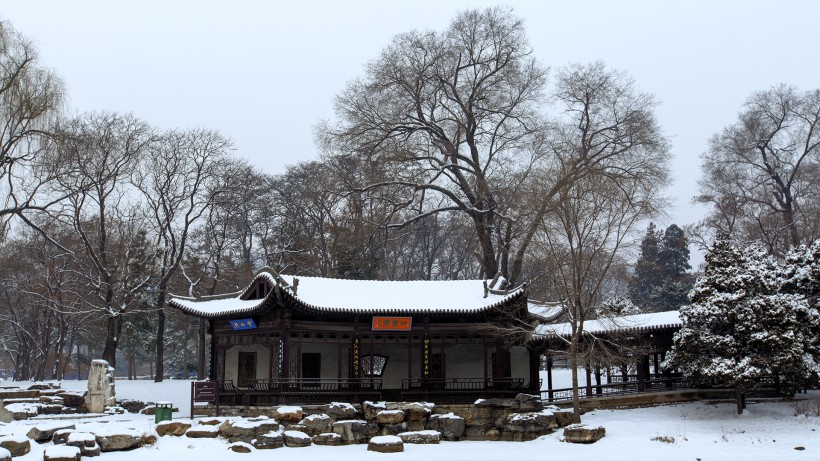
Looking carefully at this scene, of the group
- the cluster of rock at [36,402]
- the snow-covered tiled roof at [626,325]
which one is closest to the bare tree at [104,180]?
the cluster of rock at [36,402]

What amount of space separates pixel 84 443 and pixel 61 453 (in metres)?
0.95

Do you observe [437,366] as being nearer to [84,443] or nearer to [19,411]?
[84,443]

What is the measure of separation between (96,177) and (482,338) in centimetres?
1777

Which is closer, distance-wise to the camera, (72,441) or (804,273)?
(72,441)

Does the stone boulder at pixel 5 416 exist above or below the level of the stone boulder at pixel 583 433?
above

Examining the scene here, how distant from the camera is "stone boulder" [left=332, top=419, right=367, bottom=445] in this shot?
58.9 ft

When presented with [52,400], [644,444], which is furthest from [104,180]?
[644,444]

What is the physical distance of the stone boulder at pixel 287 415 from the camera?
18531mm

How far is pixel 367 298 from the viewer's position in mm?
22109

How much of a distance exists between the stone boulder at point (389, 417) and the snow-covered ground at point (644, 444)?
3.82 feet

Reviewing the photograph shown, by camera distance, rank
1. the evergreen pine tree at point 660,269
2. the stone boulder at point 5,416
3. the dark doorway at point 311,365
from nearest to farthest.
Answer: the stone boulder at point 5,416 → the dark doorway at point 311,365 → the evergreen pine tree at point 660,269

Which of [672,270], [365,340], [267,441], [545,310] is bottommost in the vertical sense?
[267,441]

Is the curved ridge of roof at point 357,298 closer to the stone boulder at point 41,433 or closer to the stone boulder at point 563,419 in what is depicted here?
the stone boulder at point 563,419


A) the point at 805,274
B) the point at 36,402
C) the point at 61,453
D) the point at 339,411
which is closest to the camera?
the point at 61,453
